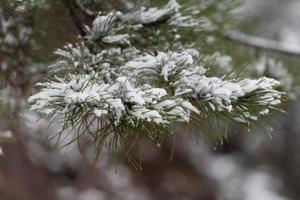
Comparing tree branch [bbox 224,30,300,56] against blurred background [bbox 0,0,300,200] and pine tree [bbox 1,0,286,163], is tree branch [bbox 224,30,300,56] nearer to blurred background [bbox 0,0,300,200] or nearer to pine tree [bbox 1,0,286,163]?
blurred background [bbox 0,0,300,200]

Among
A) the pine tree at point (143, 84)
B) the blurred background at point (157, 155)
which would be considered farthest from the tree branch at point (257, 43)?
the pine tree at point (143, 84)

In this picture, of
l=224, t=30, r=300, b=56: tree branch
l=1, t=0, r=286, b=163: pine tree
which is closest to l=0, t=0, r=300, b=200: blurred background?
l=224, t=30, r=300, b=56: tree branch

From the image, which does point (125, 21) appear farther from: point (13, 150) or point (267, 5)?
point (267, 5)

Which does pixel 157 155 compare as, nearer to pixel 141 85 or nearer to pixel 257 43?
pixel 257 43

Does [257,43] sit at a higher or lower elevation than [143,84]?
lower

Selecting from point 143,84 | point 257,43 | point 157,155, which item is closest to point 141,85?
point 143,84

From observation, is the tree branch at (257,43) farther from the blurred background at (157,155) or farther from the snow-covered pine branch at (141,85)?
the snow-covered pine branch at (141,85)

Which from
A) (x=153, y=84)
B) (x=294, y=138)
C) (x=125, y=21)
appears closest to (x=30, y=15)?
(x=125, y=21)

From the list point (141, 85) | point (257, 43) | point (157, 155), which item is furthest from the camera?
point (157, 155)
